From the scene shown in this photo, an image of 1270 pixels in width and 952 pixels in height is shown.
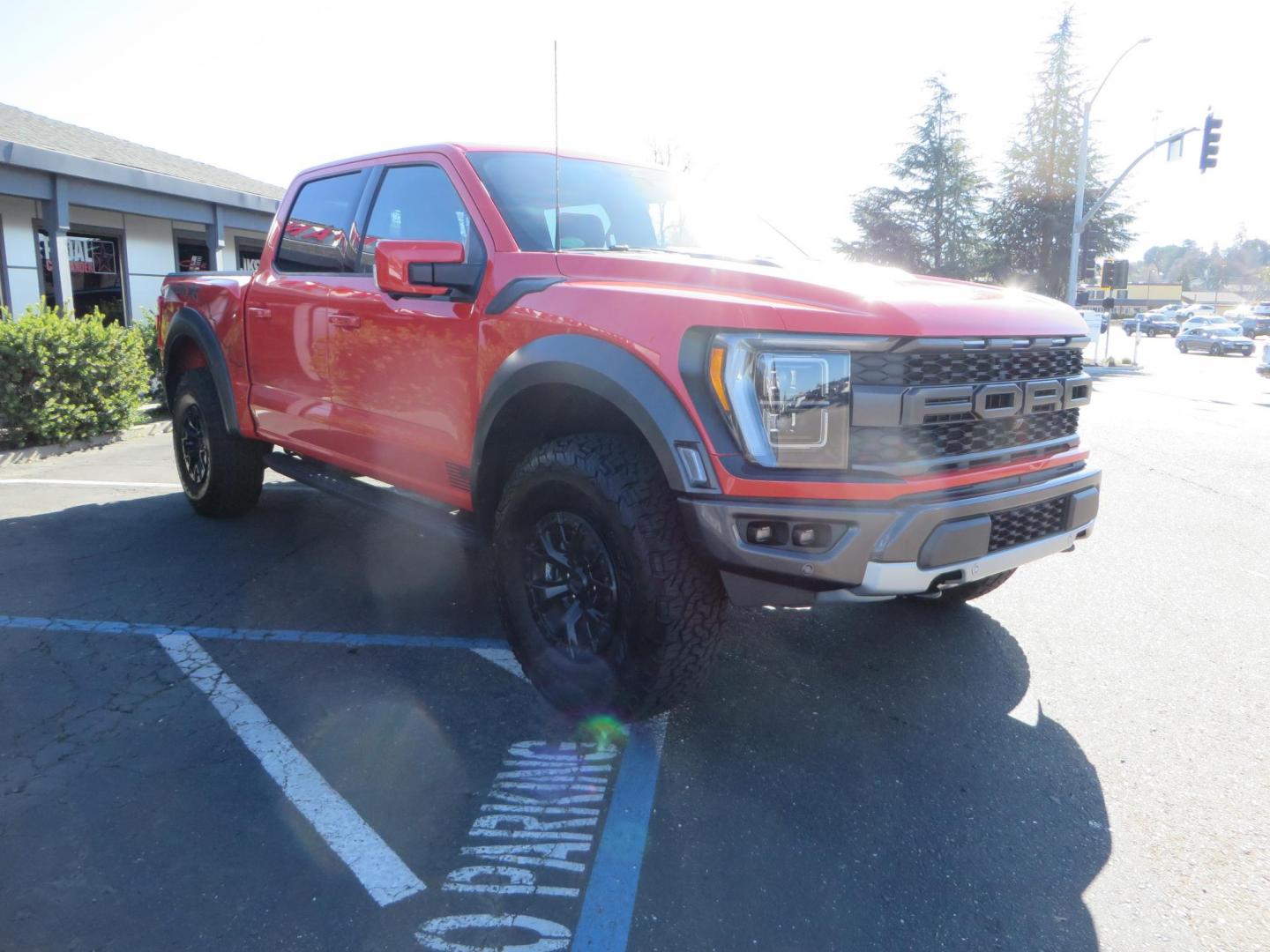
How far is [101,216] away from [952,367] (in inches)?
673

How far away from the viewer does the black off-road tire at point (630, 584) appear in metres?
2.75

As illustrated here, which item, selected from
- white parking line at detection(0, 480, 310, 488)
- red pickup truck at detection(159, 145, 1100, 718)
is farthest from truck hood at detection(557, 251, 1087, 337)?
white parking line at detection(0, 480, 310, 488)

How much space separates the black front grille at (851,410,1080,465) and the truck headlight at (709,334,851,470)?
0.08 m

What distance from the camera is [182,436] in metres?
6.01

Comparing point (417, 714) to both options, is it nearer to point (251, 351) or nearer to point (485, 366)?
point (485, 366)

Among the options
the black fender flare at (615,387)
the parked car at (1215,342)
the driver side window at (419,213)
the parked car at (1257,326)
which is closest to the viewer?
the black fender flare at (615,387)

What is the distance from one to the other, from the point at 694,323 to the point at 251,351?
344cm

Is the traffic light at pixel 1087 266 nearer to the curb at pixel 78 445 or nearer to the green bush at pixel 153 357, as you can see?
the green bush at pixel 153 357

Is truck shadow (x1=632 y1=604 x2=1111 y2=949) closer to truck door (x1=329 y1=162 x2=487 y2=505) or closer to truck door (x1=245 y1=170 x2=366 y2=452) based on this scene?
truck door (x1=329 y1=162 x2=487 y2=505)

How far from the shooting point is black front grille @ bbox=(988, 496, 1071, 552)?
9.15 ft

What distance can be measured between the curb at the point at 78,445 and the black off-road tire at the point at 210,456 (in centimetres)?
357

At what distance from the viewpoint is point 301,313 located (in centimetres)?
462

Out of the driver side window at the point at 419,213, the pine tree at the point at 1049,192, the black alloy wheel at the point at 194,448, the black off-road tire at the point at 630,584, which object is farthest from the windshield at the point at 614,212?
the pine tree at the point at 1049,192

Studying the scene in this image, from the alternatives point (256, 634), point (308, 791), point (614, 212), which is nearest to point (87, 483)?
point (256, 634)
